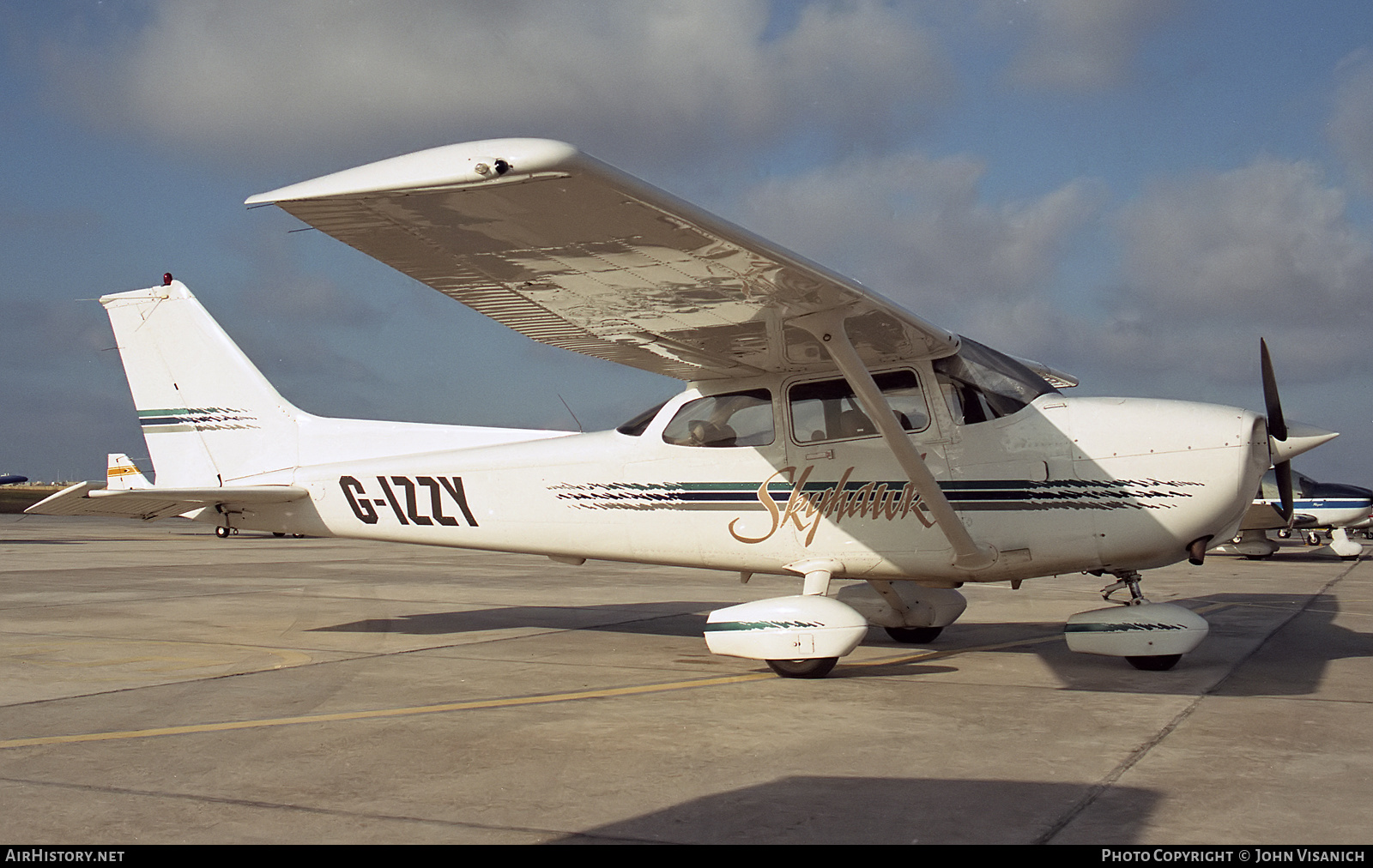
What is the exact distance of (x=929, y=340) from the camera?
6.97m

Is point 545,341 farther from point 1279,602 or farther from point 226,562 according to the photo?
point 226,562

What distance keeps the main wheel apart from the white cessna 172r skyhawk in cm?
2

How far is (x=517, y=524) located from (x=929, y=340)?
3505 mm

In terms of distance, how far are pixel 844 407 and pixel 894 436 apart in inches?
33.5

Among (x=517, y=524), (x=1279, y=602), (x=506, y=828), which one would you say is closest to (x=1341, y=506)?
(x=1279, y=602)

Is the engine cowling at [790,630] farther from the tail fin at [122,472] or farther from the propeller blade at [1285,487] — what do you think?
the tail fin at [122,472]

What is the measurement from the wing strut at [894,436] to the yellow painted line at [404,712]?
1079 mm

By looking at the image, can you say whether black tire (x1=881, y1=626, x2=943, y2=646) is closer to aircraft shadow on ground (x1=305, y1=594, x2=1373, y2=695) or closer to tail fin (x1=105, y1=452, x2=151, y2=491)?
aircraft shadow on ground (x1=305, y1=594, x2=1373, y2=695)

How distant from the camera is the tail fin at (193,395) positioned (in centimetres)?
955

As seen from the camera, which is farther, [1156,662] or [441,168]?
[1156,662]

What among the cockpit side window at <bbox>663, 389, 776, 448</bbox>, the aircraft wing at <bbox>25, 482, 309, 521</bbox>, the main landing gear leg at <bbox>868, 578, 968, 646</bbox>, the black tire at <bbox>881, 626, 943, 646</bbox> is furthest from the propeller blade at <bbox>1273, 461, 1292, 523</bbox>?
the aircraft wing at <bbox>25, 482, 309, 521</bbox>

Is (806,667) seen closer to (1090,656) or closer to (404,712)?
(1090,656)

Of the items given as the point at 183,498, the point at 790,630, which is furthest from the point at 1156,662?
the point at 183,498

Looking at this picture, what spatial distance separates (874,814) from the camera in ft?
11.9
